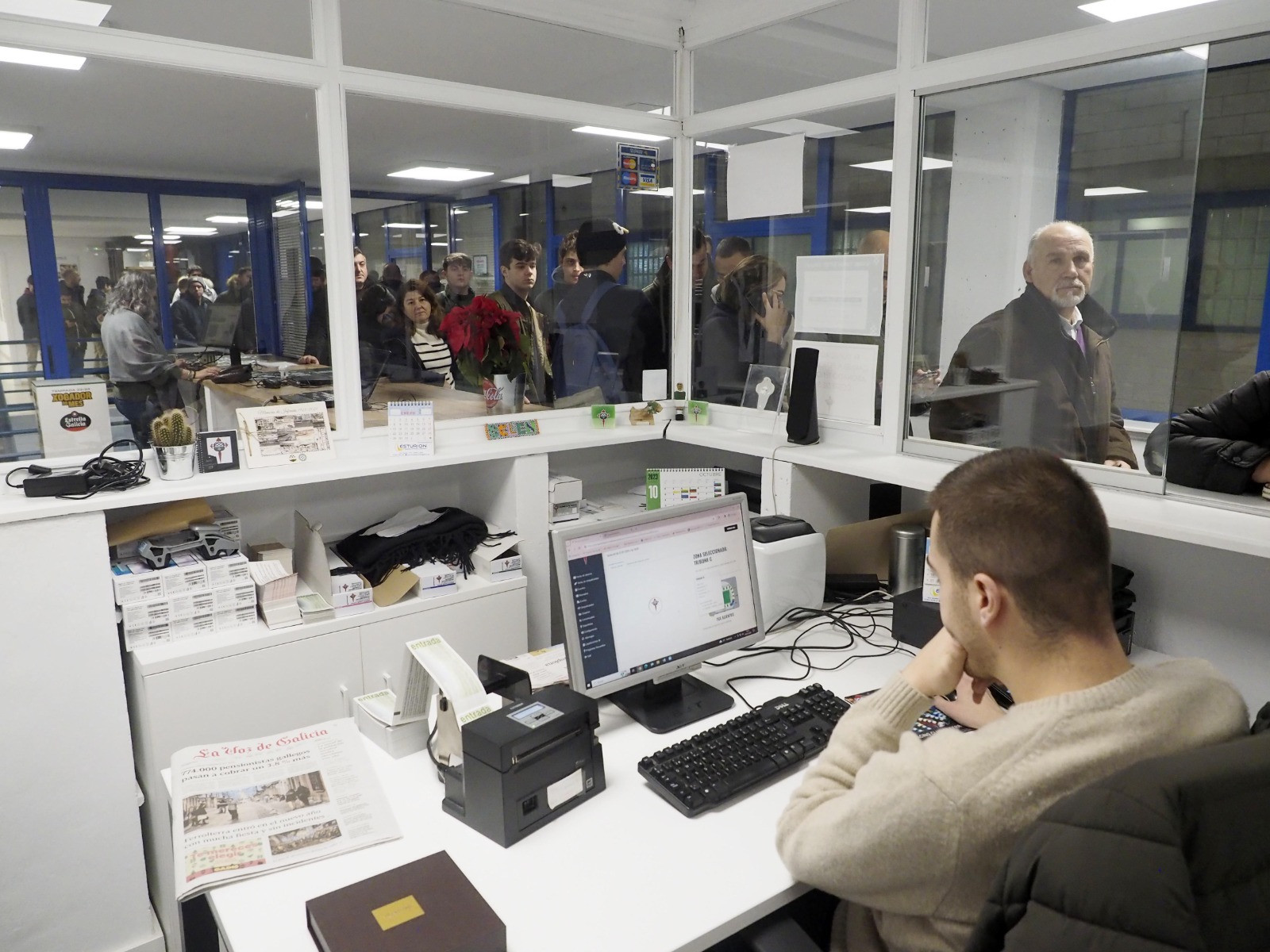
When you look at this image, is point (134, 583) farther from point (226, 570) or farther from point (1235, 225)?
point (1235, 225)

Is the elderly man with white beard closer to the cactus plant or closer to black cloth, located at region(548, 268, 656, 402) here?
black cloth, located at region(548, 268, 656, 402)

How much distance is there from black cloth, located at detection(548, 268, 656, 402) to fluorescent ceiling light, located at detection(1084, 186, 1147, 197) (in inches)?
68.2

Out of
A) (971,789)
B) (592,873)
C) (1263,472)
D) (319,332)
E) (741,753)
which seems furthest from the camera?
(319,332)

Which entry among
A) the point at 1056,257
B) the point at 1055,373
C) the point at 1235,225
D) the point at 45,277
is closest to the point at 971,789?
the point at 1055,373

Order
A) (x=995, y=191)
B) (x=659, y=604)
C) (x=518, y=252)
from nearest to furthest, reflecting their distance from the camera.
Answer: (x=659, y=604), (x=995, y=191), (x=518, y=252)

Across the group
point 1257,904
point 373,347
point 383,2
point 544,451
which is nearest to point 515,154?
point 383,2

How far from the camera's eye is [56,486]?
85.6 inches

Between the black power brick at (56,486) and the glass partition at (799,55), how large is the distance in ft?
8.32

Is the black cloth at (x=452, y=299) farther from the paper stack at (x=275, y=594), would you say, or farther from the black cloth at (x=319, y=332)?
the paper stack at (x=275, y=594)

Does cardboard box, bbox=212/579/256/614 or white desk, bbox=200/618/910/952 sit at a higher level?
cardboard box, bbox=212/579/256/614

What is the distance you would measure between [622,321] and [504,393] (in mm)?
645

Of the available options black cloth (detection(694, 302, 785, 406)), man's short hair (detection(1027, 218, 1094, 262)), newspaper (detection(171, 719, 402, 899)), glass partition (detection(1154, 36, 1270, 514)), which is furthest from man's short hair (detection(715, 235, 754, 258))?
newspaper (detection(171, 719, 402, 899))

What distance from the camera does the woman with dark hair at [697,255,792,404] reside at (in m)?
3.25

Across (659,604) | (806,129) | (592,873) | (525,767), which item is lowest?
(592,873)
